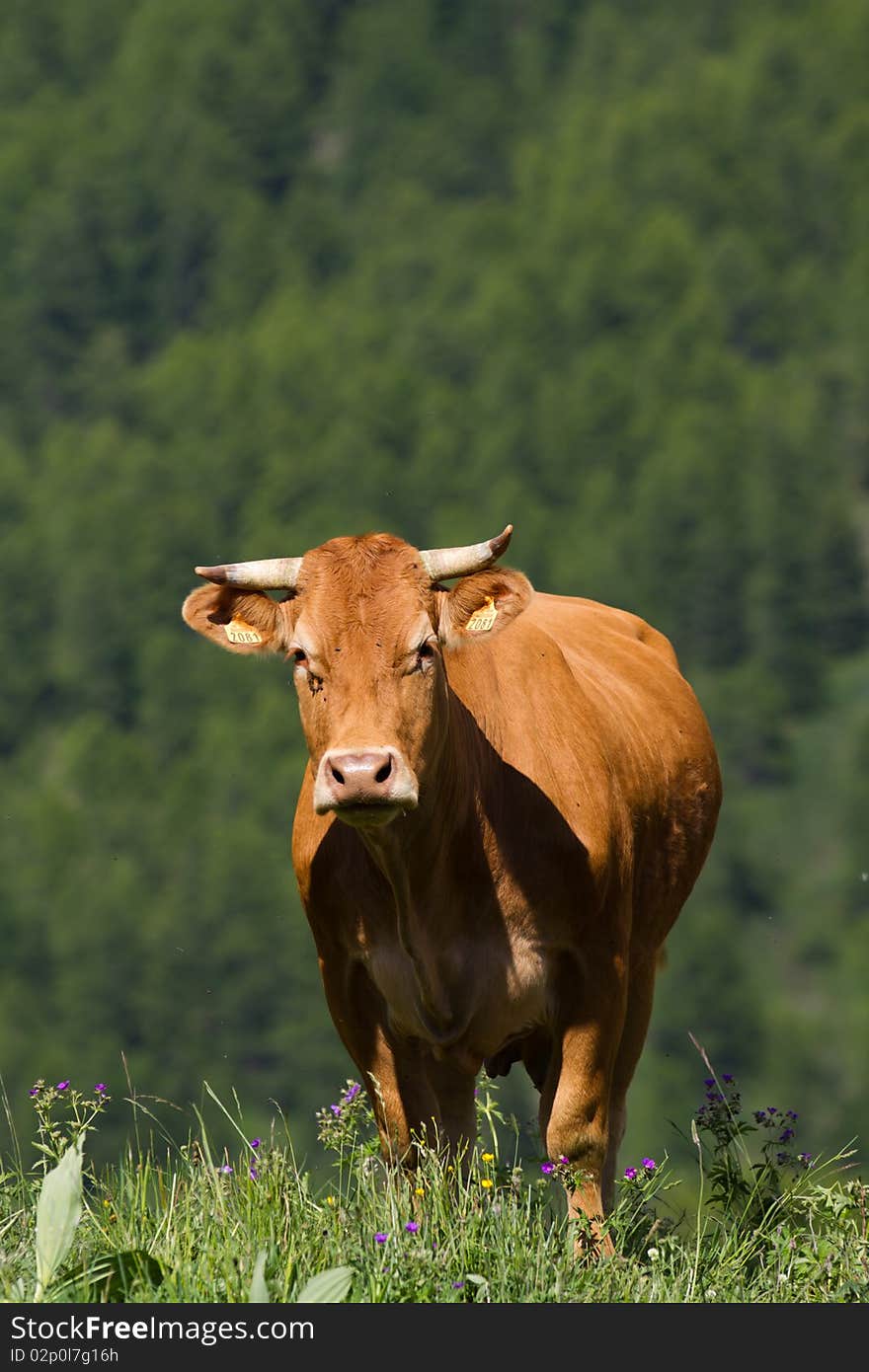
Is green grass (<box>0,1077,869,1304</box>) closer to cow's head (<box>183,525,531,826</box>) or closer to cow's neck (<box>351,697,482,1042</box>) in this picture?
cow's neck (<box>351,697,482,1042</box>)

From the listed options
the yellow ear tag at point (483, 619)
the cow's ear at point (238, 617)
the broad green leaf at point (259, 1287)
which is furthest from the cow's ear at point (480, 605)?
the broad green leaf at point (259, 1287)

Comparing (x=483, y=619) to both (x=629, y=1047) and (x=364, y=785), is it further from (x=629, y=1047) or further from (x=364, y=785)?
(x=629, y=1047)

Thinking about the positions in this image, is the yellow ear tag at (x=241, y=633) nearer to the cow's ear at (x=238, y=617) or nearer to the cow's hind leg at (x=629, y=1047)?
the cow's ear at (x=238, y=617)

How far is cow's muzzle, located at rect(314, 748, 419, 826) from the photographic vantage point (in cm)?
676

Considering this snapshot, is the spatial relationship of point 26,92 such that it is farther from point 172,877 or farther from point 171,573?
point 172,877

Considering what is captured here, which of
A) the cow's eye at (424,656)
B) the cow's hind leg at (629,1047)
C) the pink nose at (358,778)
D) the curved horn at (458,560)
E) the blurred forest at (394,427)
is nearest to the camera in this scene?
the pink nose at (358,778)

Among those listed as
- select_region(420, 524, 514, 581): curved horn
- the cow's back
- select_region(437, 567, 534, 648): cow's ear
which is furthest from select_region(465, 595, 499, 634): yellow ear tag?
the cow's back

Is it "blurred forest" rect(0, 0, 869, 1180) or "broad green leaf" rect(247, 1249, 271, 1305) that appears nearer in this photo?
"broad green leaf" rect(247, 1249, 271, 1305)

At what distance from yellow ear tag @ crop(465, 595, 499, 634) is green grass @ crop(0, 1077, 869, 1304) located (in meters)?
1.52

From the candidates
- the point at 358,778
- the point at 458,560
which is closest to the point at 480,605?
the point at 458,560

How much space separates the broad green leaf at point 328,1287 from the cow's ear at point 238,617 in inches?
93.1

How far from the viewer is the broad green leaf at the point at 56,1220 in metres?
5.90

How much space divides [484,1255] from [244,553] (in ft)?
391
